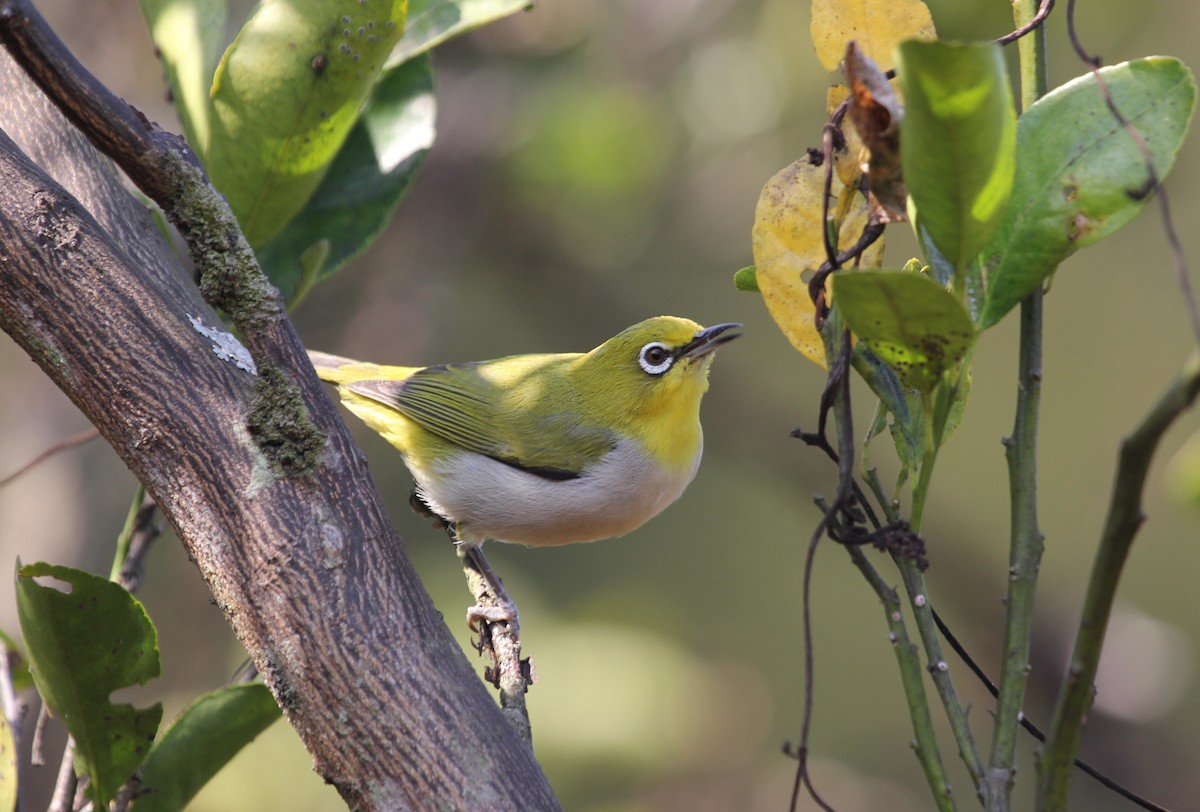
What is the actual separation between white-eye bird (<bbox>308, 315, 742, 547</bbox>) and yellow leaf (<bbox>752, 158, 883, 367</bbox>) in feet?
6.28

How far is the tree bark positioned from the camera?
151 centimetres

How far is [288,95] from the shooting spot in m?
2.26

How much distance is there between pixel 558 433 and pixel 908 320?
2609mm

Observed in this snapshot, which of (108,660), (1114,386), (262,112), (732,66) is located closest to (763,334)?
(1114,386)

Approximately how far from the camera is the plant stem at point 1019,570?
46.7 inches

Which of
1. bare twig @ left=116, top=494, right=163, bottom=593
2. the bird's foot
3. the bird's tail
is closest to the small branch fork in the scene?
bare twig @ left=116, top=494, right=163, bottom=593

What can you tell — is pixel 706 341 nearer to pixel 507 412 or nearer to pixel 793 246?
pixel 507 412

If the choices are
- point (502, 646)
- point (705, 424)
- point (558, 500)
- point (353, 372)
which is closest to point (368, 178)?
point (502, 646)

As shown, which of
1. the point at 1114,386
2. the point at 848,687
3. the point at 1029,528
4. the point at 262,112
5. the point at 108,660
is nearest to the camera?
the point at 1029,528

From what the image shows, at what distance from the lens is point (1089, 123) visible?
1302 millimetres

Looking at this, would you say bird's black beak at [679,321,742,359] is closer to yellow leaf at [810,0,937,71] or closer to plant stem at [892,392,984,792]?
yellow leaf at [810,0,937,71]

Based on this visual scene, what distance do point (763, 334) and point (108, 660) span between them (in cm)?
690

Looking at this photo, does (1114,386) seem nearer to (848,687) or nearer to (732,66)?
(848,687)

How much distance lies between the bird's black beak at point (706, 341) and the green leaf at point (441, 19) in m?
1.35
